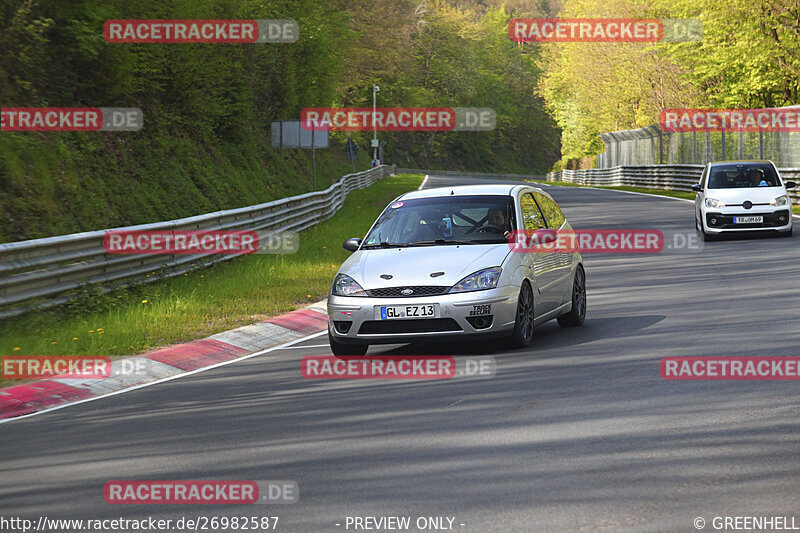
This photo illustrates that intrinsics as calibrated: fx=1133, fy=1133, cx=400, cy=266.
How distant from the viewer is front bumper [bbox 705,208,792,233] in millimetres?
23016

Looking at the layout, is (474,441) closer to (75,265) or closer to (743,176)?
(75,265)

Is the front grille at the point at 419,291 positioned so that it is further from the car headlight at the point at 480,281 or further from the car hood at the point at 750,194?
the car hood at the point at 750,194

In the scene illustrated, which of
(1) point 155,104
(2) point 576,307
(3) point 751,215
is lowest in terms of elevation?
(2) point 576,307

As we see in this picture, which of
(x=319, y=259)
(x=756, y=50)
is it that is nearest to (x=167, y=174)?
(x=319, y=259)

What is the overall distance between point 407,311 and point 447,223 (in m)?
1.63

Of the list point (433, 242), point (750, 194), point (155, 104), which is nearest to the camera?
point (433, 242)

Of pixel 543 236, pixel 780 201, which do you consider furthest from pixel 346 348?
pixel 780 201

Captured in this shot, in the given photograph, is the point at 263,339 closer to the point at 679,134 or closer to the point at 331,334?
the point at 331,334

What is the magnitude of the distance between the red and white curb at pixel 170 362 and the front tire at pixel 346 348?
1166mm

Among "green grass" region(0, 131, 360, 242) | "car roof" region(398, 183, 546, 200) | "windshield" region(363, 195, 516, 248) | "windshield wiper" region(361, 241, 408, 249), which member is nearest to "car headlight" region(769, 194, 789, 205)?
"green grass" region(0, 131, 360, 242)

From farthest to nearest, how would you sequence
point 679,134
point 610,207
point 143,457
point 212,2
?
1. point 679,134
2. point 610,207
3. point 212,2
4. point 143,457

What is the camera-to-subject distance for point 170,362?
10.9m

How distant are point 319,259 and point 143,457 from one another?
13567 mm

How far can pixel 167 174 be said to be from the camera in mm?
25328
